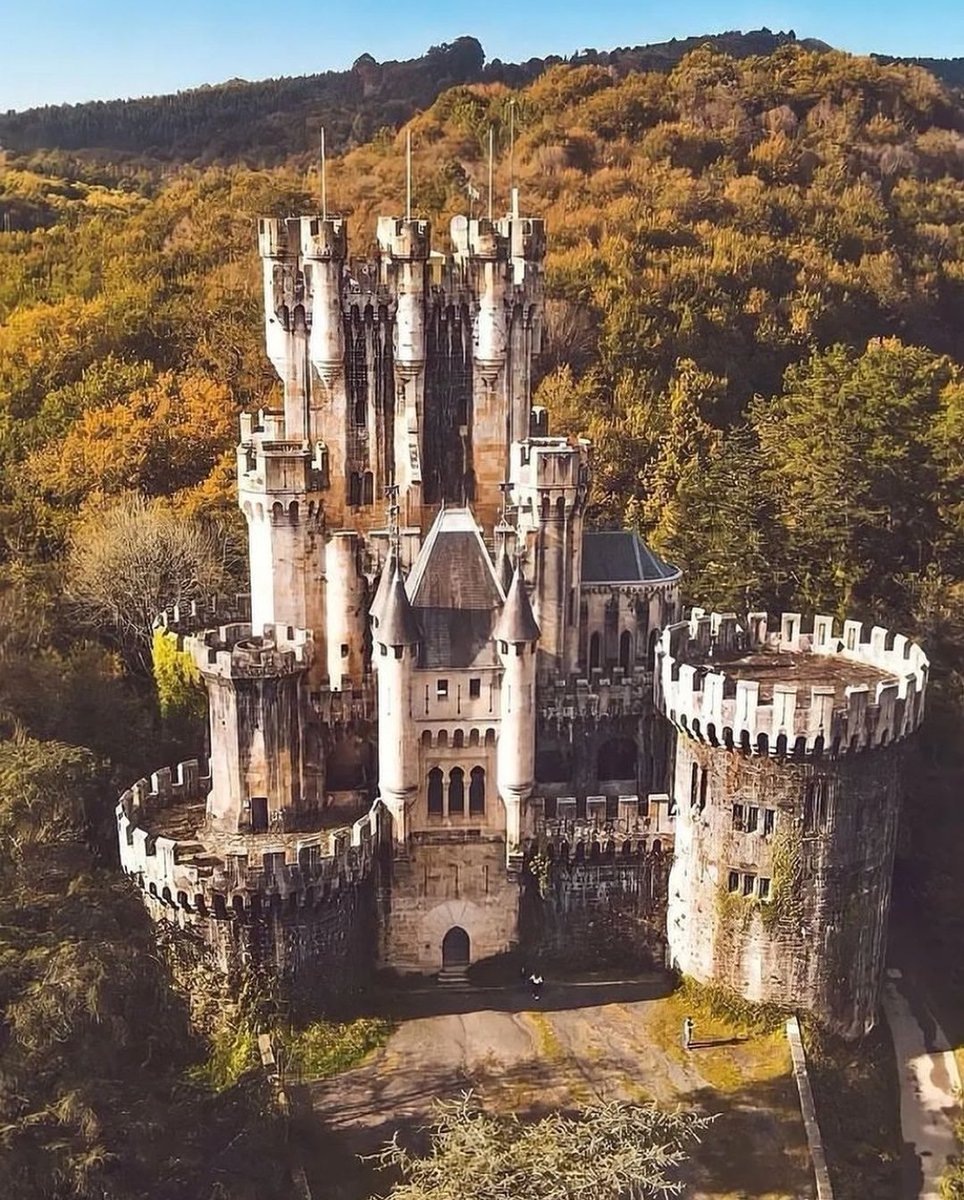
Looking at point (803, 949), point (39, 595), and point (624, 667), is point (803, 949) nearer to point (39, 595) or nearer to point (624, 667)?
point (624, 667)

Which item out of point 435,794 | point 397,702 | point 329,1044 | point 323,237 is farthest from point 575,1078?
point 323,237

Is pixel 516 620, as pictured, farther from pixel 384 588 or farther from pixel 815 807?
pixel 815 807

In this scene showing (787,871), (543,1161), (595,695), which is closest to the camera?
(543,1161)

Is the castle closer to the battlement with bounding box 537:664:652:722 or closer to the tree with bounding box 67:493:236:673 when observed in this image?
the battlement with bounding box 537:664:652:722

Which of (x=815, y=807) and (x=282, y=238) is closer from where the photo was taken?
(x=815, y=807)

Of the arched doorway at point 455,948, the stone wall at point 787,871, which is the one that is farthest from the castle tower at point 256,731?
the stone wall at point 787,871

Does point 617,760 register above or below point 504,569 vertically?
below

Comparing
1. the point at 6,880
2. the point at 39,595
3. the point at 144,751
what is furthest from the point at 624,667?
the point at 39,595
